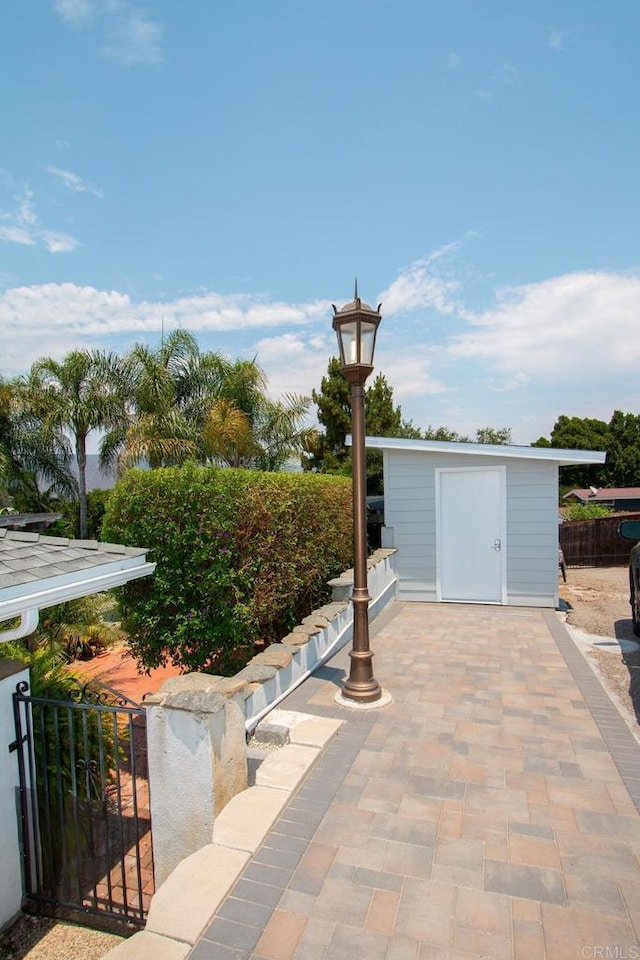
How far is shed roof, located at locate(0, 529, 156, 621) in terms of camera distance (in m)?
2.65

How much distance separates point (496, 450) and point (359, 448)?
182 inches

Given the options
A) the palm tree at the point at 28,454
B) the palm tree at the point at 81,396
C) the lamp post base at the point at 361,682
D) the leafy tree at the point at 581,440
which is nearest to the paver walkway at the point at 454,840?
the lamp post base at the point at 361,682

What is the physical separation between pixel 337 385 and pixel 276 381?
183 inches

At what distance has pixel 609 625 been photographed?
7.41 metres

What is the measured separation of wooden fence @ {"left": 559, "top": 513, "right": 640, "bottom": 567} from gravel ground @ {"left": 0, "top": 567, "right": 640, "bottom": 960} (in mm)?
1294

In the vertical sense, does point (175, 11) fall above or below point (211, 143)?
above

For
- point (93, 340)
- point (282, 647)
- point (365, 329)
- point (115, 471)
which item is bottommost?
point (282, 647)

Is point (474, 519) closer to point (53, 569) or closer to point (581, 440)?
point (53, 569)

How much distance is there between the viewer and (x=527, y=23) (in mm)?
5801

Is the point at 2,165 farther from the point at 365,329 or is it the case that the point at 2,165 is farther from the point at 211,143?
the point at 365,329

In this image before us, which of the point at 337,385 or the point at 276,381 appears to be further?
the point at 337,385

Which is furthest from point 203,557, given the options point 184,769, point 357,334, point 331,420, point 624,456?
point 624,456

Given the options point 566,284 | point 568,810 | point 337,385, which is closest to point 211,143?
point 566,284

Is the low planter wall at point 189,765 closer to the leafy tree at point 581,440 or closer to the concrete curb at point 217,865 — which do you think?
the concrete curb at point 217,865
